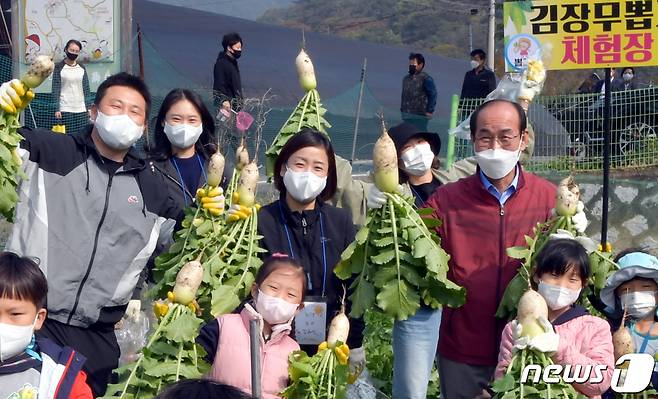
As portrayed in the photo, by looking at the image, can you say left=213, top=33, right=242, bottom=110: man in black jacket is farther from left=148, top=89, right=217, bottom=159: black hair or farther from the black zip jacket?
the black zip jacket

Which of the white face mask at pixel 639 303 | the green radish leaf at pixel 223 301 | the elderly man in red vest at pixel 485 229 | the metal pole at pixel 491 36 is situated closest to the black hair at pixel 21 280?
the green radish leaf at pixel 223 301

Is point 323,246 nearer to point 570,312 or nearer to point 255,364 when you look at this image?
point 570,312

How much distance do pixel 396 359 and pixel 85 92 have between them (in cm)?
809

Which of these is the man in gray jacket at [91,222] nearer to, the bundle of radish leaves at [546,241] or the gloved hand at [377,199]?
the gloved hand at [377,199]

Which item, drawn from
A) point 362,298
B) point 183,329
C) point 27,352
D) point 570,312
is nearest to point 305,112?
point 362,298

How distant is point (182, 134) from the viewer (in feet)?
18.8

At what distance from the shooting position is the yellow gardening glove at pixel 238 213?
470 centimetres

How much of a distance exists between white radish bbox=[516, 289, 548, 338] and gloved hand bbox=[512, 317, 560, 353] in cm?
2

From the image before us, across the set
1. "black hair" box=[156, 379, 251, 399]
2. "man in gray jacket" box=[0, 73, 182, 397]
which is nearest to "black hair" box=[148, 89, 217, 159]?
"man in gray jacket" box=[0, 73, 182, 397]

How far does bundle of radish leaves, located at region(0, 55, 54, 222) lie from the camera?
4.39 m

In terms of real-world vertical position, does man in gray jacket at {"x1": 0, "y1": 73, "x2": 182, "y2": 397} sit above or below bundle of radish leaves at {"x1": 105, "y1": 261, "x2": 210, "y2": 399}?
above

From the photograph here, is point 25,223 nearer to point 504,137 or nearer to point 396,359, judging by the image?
point 396,359

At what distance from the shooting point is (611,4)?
727 centimetres

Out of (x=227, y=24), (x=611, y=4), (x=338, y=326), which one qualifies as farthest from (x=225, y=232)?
(x=227, y=24)
